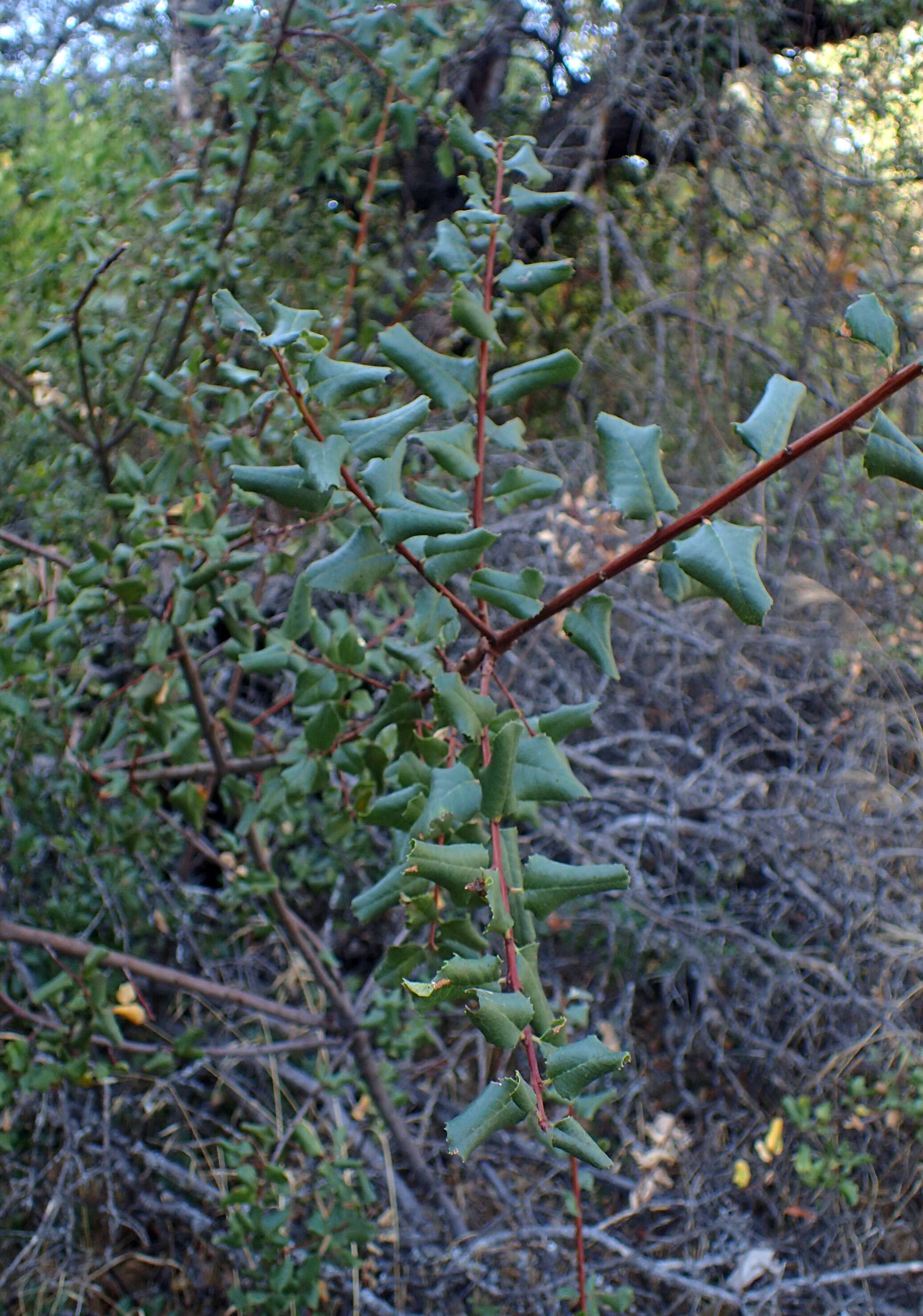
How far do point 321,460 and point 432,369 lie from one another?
0.69 feet

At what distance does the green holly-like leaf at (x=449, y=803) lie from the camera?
0.69 meters

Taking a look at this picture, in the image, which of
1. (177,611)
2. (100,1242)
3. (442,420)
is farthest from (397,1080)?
(442,420)

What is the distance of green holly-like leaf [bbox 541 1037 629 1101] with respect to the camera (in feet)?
1.84

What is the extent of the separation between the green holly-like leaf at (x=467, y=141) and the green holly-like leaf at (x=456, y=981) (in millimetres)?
778

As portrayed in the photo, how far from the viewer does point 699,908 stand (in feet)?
6.15

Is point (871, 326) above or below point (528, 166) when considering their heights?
below

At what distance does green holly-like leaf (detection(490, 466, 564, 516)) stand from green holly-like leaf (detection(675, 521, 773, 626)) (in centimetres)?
28

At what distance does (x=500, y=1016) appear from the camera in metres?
0.54

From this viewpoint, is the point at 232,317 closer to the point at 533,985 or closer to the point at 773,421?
the point at 773,421

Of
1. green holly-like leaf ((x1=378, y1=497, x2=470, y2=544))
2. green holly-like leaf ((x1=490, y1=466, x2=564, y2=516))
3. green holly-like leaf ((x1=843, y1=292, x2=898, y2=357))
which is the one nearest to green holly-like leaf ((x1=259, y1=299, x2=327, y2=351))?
green holly-like leaf ((x1=378, y1=497, x2=470, y2=544))

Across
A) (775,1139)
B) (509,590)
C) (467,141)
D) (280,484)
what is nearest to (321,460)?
(280,484)

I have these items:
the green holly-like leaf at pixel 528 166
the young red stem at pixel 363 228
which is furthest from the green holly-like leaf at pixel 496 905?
the young red stem at pixel 363 228

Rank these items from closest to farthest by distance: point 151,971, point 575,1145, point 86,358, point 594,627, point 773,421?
point 575,1145 < point 773,421 < point 594,627 < point 151,971 < point 86,358

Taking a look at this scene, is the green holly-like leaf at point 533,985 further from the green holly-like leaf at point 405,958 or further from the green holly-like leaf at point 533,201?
the green holly-like leaf at point 533,201
